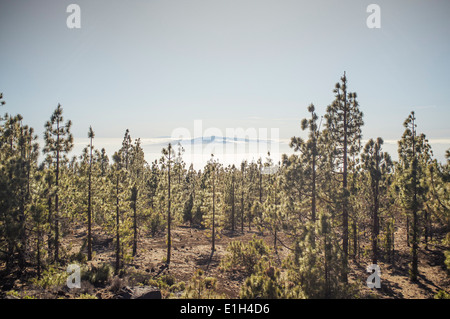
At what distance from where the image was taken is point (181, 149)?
5647cm

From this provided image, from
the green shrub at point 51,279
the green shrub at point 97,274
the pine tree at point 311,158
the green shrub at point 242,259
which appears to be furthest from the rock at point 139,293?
the pine tree at point 311,158

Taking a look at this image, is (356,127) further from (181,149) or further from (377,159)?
(181,149)

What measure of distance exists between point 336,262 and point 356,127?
9.04 metres

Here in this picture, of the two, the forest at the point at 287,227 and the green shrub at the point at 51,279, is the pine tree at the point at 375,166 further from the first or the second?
the green shrub at the point at 51,279

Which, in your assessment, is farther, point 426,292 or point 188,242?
point 188,242

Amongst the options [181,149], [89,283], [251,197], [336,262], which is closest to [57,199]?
[89,283]

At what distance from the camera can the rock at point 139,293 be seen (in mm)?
13469

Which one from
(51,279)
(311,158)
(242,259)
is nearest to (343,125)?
(311,158)

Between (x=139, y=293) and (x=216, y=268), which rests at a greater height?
(x=139, y=293)

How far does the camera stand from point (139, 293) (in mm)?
13781

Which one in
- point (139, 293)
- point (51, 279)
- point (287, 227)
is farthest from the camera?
point (287, 227)

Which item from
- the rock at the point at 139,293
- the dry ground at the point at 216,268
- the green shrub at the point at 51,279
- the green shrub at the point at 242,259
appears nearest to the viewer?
the rock at the point at 139,293

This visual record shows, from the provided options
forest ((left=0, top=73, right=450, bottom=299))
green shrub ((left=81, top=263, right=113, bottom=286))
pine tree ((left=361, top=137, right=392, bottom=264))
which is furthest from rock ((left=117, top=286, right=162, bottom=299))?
pine tree ((left=361, top=137, right=392, bottom=264))

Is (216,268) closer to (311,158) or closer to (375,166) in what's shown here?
(311,158)
